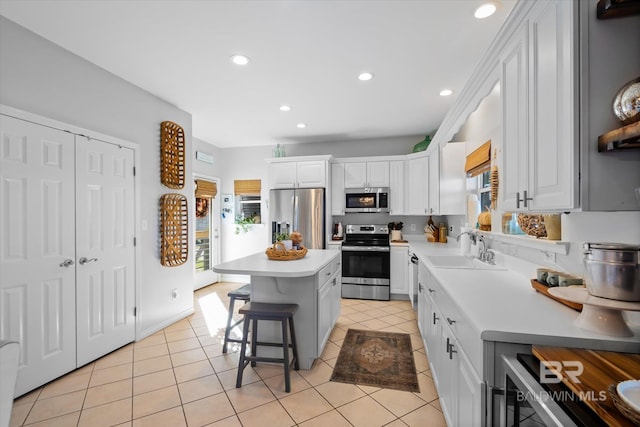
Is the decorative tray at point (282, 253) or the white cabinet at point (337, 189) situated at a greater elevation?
the white cabinet at point (337, 189)

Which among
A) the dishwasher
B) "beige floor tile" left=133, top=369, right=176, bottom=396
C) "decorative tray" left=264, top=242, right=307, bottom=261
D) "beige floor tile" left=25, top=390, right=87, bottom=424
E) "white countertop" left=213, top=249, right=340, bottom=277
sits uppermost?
"decorative tray" left=264, top=242, right=307, bottom=261

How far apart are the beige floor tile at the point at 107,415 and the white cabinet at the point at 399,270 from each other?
3494 mm

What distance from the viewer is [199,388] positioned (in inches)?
88.2

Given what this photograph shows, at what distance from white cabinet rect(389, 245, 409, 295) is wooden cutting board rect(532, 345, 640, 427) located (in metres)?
3.54

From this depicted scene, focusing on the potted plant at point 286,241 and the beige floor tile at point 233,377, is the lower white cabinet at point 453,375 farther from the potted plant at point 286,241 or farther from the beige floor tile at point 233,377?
the beige floor tile at point 233,377

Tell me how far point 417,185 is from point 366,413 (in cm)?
337

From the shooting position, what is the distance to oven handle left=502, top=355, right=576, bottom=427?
682 mm

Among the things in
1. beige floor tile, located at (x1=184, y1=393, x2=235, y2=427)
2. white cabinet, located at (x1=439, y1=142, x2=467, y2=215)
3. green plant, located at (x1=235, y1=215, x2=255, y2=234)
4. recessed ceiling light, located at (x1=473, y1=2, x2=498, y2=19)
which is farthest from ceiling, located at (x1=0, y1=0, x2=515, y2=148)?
beige floor tile, located at (x1=184, y1=393, x2=235, y2=427)

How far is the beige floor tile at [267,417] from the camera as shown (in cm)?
185

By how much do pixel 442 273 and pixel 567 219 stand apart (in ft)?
2.52

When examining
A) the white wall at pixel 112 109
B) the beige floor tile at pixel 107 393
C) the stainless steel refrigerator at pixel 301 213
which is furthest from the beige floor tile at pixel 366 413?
the stainless steel refrigerator at pixel 301 213

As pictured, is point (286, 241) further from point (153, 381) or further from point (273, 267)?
point (153, 381)

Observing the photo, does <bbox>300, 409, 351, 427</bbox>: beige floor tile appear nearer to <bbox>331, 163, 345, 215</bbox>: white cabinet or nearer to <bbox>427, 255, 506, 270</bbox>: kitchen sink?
<bbox>427, 255, 506, 270</bbox>: kitchen sink

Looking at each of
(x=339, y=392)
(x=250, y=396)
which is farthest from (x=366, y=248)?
(x=250, y=396)
